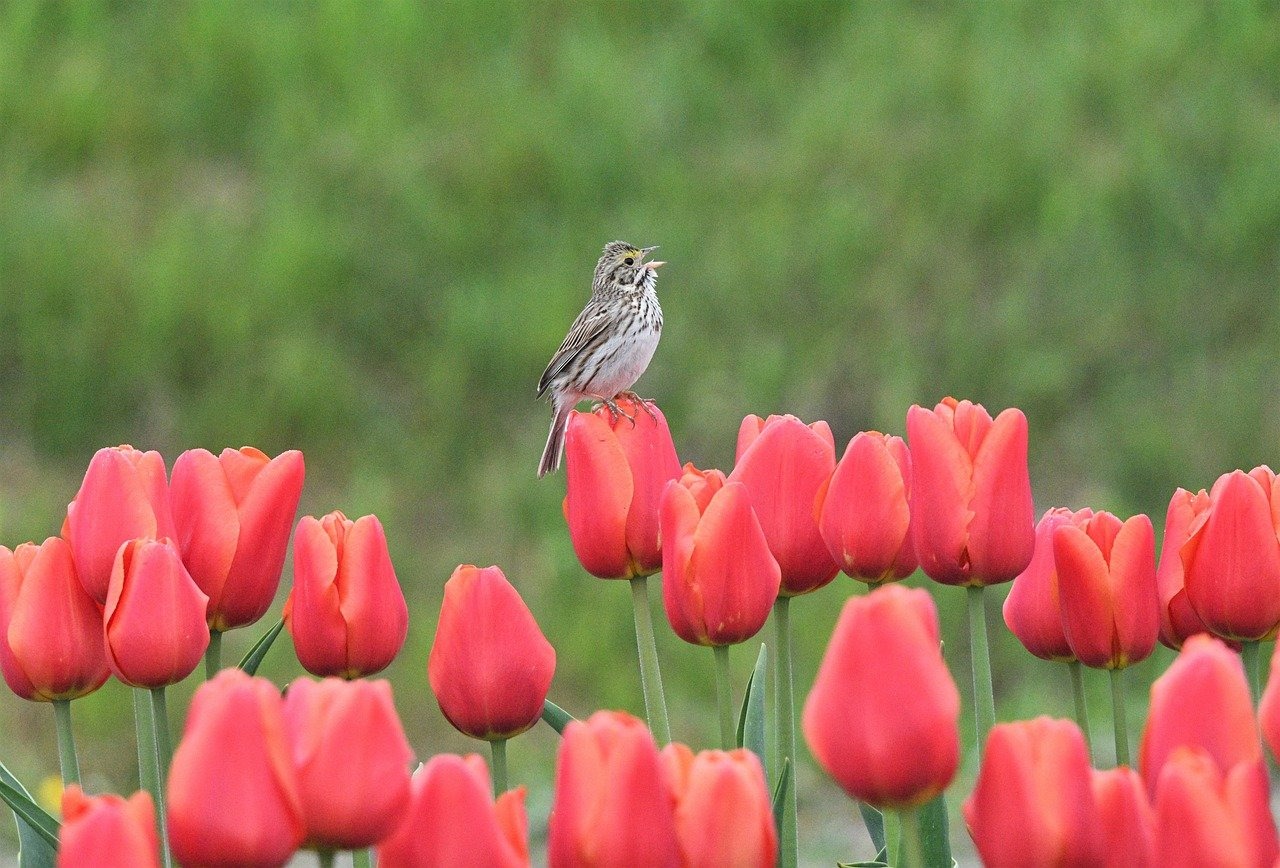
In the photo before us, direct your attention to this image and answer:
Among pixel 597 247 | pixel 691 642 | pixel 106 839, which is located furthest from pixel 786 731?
pixel 597 247

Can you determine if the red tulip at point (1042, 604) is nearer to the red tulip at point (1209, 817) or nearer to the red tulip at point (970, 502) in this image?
the red tulip at point (970, 502)

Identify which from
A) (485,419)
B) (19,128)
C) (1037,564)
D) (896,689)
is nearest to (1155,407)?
(485,419)

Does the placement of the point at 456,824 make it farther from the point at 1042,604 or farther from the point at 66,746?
the point at 1042,604

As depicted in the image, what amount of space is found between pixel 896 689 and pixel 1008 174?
650 centimetres

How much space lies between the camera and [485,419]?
7004 millimetres

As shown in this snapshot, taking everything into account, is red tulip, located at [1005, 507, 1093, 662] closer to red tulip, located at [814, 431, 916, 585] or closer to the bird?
red tulip, located at [814, 431, 916, 585]

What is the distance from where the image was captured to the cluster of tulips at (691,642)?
107 centimetres

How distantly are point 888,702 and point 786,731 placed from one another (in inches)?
17.4

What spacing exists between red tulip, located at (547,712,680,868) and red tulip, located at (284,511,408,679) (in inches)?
16.9

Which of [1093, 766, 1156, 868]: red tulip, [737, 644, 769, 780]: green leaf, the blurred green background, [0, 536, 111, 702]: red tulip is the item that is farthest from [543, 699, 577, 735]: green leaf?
the blurred green background

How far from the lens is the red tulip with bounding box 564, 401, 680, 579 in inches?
64.7

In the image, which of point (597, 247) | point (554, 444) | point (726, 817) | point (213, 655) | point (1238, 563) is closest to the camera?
point (726, 817)

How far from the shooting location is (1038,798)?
1.09 m

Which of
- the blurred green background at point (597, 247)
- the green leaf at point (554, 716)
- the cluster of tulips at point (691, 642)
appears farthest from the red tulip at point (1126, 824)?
the blurred green background at point (597, 247)
